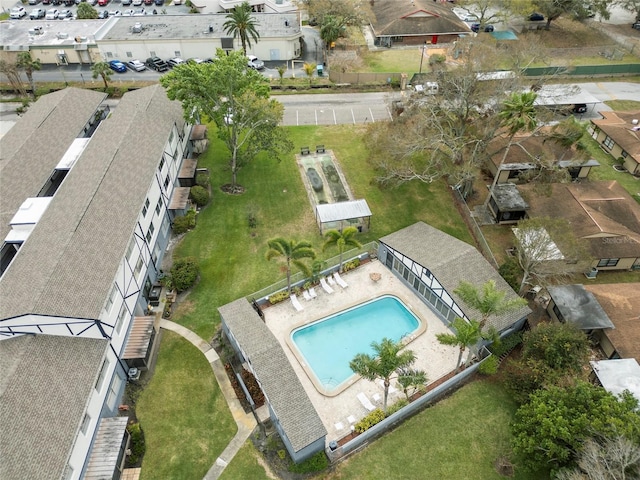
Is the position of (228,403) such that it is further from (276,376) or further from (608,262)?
(608,262)

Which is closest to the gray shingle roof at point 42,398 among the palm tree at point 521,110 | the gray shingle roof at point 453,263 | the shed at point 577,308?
the gray shingle roof at point 453,263

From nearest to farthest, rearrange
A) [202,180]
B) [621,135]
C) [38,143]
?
[38,143], [202,180], [621,135]

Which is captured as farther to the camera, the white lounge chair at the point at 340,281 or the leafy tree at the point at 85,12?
the leafy tree at the point at 85,12

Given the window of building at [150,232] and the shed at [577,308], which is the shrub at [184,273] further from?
the shed at [577,308]

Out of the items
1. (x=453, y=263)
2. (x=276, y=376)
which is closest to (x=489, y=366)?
(x=453, y=263)

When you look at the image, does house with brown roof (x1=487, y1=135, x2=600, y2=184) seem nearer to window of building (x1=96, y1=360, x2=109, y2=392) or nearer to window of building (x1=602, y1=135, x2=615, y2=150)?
window of building (x1=602, y1=135, x2=615, y2=150)

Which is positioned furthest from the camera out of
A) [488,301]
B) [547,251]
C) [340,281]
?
[340,281]

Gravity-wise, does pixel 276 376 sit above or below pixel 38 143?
below
